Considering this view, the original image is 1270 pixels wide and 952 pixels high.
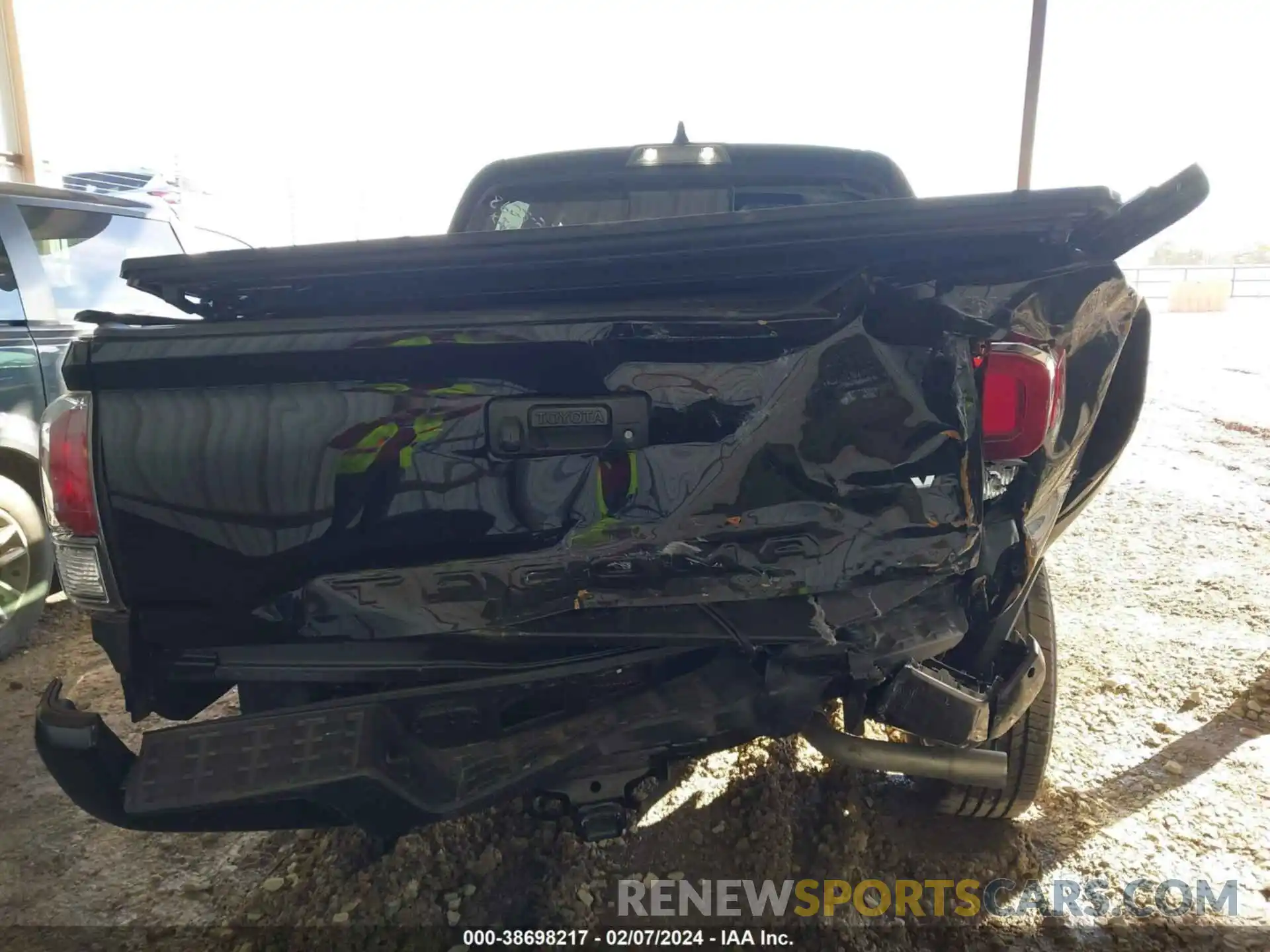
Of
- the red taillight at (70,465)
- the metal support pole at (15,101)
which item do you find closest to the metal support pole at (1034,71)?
the red taillight at (70,465)

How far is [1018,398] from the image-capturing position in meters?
1.72

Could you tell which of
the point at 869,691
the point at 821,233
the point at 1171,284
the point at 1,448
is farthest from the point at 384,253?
the point at 1171,284

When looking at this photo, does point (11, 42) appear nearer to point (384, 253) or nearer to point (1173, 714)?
point (384, 253)

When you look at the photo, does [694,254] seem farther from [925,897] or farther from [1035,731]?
[925,897]

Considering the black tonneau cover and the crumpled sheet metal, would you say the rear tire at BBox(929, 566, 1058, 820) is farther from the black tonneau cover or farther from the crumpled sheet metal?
the black tonneau cover

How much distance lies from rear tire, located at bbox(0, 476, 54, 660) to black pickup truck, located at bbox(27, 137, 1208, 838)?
9.33 feet

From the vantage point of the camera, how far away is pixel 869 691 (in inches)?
74.3

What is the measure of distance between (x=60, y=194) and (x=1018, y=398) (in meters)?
4.91

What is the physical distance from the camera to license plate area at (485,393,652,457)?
5.36 feet

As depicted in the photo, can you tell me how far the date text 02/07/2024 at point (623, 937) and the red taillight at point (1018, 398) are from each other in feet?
4.81

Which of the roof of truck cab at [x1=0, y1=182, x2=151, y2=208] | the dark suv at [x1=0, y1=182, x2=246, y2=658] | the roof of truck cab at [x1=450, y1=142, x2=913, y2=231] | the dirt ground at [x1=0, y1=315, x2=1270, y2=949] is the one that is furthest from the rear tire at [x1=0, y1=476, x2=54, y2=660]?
the roof of truck cab at [x1=450, y1=142, x2=913, y2=231]

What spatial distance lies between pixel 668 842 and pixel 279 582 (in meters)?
1.50

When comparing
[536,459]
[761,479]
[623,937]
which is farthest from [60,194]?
[623,937]

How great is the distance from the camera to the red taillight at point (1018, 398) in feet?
5.58
